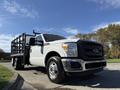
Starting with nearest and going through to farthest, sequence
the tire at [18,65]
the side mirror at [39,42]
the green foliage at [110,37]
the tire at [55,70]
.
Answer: the tire at [55,70]
the side mirror at [39,42]
the tire at [18,65]
the green foliage at [110,37]

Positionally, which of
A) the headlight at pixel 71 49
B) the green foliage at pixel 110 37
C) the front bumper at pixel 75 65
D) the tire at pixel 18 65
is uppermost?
the green foliage at pixel 110 37

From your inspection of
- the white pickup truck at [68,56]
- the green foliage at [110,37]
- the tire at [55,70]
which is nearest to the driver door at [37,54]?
the white pickup truck at [68,56]

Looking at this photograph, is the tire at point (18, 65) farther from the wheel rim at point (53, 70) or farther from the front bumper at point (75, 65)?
the front bumper at point (75, 65)

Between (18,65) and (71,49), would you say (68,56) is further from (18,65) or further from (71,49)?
(18,65)

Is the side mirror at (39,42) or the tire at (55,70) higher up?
the side mirror at (39,42)

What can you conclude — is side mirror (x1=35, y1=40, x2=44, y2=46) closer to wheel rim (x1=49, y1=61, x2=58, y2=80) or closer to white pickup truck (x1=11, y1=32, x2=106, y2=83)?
white pickup truck (x1=11, y1=32, x2=106, y2=83)

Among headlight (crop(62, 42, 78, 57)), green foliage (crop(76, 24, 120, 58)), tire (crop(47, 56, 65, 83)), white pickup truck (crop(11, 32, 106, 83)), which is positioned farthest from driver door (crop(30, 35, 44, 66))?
green foliage (crop(76, 24, 120, 58))

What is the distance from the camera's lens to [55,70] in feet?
29.5

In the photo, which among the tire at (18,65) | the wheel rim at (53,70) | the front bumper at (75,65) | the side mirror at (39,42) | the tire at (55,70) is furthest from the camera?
the tire at (18,65)

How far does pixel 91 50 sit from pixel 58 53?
118cm

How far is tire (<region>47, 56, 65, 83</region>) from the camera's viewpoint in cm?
873

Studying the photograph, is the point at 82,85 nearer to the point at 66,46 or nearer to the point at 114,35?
the point at 66,46

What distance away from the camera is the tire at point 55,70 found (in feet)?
28.7

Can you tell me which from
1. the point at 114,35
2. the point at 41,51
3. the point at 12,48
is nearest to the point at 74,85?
the point at 41,51
